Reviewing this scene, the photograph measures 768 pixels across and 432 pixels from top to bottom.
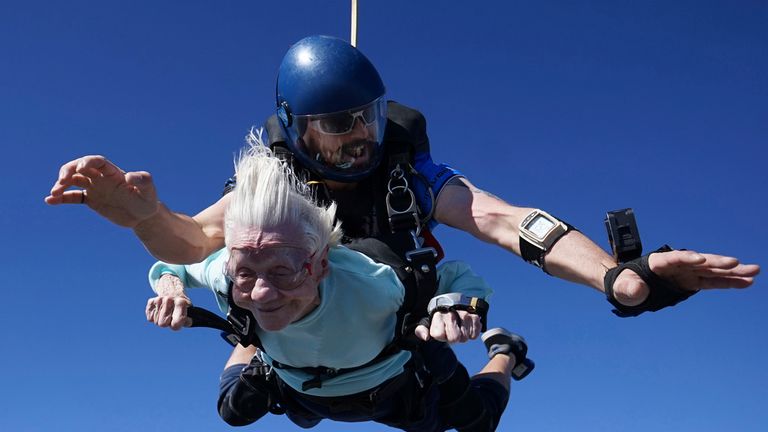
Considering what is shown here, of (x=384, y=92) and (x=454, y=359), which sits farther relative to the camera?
(x=454, y=359)

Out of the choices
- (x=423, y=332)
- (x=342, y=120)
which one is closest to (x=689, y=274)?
(x=423, y=332)

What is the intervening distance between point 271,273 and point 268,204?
341 mm

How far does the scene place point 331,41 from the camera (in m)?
5.82

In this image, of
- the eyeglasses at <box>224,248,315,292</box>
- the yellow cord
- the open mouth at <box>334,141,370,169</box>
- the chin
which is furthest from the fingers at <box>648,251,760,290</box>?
the yellow cord

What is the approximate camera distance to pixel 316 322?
5.02 meters

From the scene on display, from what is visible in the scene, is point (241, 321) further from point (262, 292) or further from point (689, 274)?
point (689, 274)

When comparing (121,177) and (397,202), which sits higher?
(397,202)

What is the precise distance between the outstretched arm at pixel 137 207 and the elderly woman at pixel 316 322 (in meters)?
0.18

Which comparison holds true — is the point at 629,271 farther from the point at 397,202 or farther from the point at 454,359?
the point at 454,359

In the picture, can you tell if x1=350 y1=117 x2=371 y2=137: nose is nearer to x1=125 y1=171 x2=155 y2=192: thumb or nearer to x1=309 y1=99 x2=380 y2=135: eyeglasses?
x1=309 y1=99 x2=380 y2=135: eyeglasses

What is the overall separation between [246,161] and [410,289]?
112cm

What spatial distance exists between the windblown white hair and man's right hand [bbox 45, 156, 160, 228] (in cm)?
43

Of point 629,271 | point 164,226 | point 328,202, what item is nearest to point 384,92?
point 328,202

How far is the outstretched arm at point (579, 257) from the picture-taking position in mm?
3807
